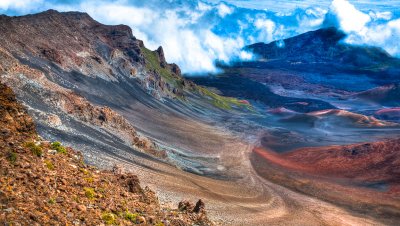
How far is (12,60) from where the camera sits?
56.7 m

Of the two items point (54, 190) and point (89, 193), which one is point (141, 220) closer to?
point (89, 193)

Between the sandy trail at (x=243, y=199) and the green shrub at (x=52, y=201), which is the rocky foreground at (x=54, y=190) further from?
the sandy trail at (x=243, y=199)

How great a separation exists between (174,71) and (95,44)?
6540 centimetres

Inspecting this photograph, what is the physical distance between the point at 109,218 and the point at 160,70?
15234cm

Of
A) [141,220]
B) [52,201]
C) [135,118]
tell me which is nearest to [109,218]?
[141,220]

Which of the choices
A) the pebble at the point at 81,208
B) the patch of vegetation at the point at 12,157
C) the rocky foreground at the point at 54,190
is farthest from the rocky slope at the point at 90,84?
the pebble at the point at 81,208

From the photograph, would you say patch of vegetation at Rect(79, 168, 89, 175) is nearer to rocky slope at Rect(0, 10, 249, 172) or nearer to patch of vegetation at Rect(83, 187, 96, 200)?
patch of vegetation at Rect(83, 187, 96, 200)

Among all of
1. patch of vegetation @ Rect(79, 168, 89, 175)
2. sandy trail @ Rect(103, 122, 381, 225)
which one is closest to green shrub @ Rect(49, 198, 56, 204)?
patch of vegetation @ Rect(79, 168, 89, 175)

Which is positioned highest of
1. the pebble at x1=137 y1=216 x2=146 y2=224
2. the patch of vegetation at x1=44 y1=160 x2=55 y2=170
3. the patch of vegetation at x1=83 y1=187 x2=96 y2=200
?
the patch of vegetation at x1=44 y1=160 x2=55 y2=170

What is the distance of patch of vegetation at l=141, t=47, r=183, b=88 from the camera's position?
161 m

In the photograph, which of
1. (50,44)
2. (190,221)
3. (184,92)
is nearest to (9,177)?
(190,221)

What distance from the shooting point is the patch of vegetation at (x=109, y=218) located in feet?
57.5

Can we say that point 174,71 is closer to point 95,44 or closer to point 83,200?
point 95,44

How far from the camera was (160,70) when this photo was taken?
16800cm
